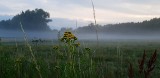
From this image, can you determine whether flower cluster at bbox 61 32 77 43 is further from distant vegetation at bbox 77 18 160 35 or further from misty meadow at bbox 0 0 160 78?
distant vegetation at bbox 77 18 160 35

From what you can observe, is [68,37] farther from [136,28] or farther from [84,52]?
[136,28]

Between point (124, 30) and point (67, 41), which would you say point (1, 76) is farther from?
point (124, 30)

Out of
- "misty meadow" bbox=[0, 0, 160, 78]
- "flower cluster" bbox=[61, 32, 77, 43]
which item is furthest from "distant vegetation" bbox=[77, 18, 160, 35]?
"flower cluster" bbox=[61, 32, 77, 43]

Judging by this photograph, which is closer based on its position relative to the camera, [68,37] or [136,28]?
[68,37]

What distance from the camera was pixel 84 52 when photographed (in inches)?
192

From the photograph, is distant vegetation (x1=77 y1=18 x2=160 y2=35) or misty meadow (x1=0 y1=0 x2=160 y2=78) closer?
misty meadow (x1=0 y1=0 x2=160 y2=78)

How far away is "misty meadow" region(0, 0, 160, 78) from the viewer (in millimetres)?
3383

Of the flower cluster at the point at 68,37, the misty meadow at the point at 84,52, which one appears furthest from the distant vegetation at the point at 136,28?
the flower cluster at the point at 68,37

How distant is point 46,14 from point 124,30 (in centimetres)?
5572

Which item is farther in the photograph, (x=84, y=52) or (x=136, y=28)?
(x=136, y=28)

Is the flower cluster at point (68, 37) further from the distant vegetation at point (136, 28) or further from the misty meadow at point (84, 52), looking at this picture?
the distant vegetation at point (136, 28)

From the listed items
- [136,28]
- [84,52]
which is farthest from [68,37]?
[136,28]

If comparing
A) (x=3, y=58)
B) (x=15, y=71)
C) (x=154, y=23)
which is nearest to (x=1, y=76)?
(x=15, y=71)

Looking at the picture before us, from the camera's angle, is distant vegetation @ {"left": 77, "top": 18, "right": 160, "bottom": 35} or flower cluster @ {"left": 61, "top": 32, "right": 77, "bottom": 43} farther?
distant vegetation @ {"left": 77, "top": 18, "right": 160, "bottom": 35}
